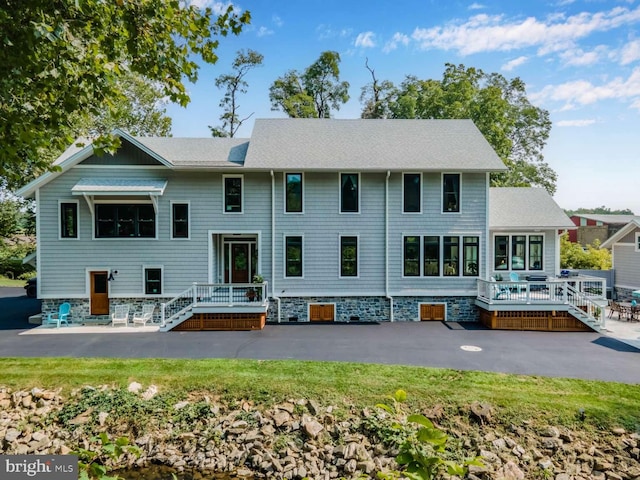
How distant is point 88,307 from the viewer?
14609mm

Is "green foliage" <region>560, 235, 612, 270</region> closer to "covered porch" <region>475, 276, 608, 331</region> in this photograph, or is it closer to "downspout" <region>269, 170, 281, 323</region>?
"covered porch" <region>475, 276, 608, 331</region>

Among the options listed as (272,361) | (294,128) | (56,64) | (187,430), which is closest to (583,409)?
(272,361)

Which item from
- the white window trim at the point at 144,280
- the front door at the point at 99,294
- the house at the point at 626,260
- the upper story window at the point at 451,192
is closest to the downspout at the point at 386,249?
the upper story window at the point at 451,192

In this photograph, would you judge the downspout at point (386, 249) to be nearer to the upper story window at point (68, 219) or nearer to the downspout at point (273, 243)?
the downspout at point (273, 243)

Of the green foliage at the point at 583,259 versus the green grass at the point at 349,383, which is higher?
the green foliage at the point at 583,259

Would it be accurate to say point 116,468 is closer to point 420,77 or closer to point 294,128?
point 294,128

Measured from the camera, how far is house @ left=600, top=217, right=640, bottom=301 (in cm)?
1808

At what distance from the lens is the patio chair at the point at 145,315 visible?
14219 mm

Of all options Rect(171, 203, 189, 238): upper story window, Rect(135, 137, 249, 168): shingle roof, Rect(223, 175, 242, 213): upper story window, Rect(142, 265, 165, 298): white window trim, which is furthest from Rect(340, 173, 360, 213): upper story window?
Rect(142, 265, 165, 298): white window trim

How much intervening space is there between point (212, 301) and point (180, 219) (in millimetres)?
3587

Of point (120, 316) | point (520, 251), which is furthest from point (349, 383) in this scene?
point (520, 251)

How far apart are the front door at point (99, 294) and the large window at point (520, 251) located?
16.4 m

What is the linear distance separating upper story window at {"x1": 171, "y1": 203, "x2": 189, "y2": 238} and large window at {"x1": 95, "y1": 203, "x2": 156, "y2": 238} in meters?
0.80

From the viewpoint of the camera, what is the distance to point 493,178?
945 inches
